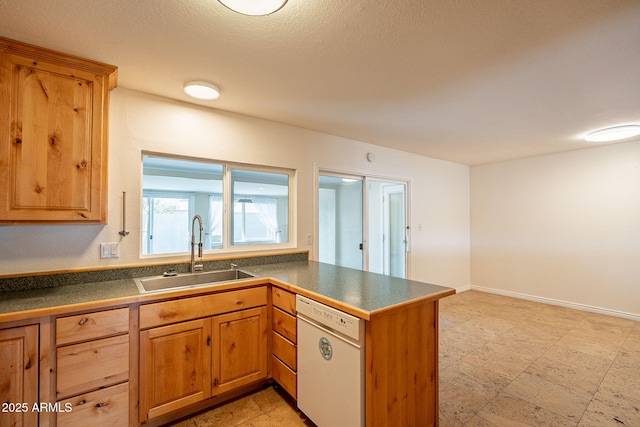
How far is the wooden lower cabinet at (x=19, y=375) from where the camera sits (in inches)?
52.4

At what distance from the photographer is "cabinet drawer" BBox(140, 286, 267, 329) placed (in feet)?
5.58

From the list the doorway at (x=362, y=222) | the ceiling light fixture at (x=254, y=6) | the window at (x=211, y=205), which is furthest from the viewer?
the doorway at (x=362, y=222)

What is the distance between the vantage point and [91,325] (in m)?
1.52

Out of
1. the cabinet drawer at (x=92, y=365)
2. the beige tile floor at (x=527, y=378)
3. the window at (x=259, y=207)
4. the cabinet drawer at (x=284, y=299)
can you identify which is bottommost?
the beige tile floor at (x=527, y=378)

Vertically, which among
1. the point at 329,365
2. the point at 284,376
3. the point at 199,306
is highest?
the point at 199,306

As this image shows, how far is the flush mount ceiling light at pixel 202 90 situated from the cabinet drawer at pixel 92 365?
173 centimetres

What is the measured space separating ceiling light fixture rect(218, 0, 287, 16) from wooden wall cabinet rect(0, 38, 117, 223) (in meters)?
1.13

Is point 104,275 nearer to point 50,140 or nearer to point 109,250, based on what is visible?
point 109,250

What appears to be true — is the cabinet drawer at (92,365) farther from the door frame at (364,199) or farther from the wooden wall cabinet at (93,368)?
the door frame at (364,199)

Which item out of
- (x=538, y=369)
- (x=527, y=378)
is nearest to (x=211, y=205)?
(x=527, y=378)

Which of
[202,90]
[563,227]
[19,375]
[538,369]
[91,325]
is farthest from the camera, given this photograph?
[563,227]

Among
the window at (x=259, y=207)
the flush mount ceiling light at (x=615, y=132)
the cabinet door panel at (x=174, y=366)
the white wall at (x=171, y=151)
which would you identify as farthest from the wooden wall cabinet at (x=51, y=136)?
the flush mount ceiling light at (x=615, y=132)

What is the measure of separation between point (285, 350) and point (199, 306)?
2.22 feet

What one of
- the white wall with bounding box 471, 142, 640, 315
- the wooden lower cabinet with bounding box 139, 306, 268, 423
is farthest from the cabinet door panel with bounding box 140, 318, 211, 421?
the white wall with bounding box 471, 142, 640, 315
